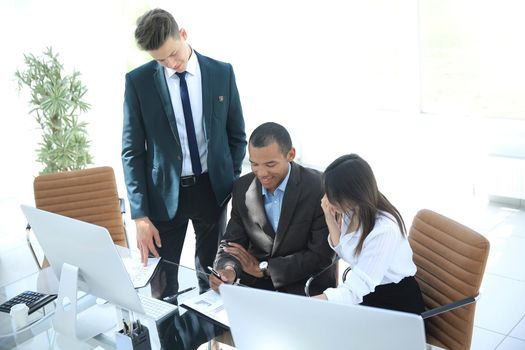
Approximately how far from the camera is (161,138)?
2.85 meters

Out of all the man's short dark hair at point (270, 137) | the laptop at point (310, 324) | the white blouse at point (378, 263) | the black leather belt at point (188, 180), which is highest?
the man's short dark hair at point (270, 137)

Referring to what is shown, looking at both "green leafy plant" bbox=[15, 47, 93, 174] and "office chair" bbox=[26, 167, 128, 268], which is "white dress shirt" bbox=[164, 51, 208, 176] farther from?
"green leafy plant" bbox=[15, 47, 93, 174]

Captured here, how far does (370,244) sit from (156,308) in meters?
0.83

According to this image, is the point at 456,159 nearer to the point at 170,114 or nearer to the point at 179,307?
the point at 170,114

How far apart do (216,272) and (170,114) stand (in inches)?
31.1

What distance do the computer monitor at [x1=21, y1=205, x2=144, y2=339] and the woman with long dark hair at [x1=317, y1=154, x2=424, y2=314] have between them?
704 mm

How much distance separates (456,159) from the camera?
532cm

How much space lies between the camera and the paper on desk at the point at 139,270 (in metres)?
2.55

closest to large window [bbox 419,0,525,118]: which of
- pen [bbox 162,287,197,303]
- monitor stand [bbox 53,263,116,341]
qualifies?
pen [bbox 162,287,197,303]

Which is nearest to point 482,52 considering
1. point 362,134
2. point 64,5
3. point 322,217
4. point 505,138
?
point 505,138

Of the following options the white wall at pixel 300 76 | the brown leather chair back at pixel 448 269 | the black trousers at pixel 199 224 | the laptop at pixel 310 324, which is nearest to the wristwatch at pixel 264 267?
the black trousers at pixel 199 224

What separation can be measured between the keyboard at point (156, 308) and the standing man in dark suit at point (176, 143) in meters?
0.39

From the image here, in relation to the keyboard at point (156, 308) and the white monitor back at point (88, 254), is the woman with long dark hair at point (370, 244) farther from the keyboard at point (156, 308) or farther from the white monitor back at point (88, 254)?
the white monitor back at point (88, 254)

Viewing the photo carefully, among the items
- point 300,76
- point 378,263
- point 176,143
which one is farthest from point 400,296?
point 300,76
